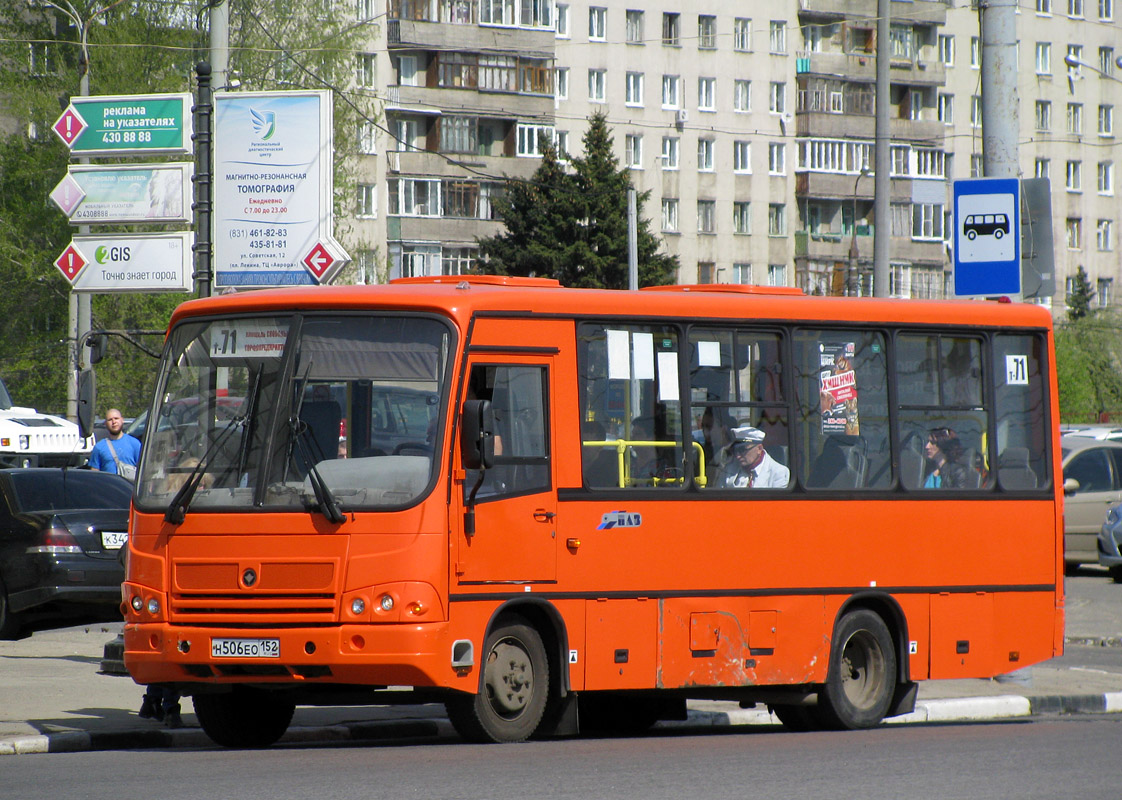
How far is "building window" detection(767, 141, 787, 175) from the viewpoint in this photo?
3398 inches

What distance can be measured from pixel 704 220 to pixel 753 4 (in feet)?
32.2

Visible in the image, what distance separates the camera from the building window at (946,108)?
91.8 metres

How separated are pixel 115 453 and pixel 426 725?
Answer: 9269mm

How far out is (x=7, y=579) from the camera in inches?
714

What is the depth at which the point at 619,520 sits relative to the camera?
11.9 meters

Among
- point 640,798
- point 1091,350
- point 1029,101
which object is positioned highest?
point 1029,101

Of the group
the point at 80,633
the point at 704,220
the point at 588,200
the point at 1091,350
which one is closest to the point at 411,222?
the point at 588,200

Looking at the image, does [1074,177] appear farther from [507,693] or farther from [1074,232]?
[507,693]

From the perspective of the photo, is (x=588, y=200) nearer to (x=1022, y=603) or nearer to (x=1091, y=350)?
(x=1091, y=350)

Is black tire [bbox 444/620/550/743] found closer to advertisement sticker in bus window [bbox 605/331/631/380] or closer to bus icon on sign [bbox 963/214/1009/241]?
advertisement sticker in bus window [bbox 605/331/631/380]

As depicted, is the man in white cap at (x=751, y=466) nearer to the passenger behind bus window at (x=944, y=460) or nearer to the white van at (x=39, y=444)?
the passenger behind bus window at (x=944, y=460)

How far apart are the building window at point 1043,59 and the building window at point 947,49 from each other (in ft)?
17.8

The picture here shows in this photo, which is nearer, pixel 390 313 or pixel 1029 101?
pixel 390 313

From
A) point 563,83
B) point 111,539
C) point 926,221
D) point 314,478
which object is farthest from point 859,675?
point 926,221
